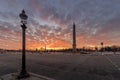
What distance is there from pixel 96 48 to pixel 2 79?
86.6m

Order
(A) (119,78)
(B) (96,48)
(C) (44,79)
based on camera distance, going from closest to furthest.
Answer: (C) (44,79)
(A) (119,78)
(B) (96,48)

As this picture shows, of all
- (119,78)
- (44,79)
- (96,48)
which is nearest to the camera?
(44,79)

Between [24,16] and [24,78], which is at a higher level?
[24,16]

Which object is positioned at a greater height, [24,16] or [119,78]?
[24,16]

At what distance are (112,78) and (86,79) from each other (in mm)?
1771

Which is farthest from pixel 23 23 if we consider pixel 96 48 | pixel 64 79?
pixel 96 48

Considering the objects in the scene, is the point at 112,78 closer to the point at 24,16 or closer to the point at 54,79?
the point at 54,79

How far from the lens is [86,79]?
10.6 metres

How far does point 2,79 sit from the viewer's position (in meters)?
10.4

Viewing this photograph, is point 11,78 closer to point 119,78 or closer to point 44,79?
point 44,79

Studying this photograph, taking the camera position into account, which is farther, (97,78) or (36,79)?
(97,78)

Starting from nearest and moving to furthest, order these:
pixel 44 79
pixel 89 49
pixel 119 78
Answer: pixel 44 79
pixel 119 78
pixel 89 49

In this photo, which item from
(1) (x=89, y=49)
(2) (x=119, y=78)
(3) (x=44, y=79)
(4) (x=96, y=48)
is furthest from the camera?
(1) (x=89, y=49)

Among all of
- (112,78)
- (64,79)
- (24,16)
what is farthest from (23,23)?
(112,78)
